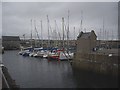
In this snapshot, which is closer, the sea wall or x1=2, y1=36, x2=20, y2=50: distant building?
the sea wall

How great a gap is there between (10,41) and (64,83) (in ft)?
370

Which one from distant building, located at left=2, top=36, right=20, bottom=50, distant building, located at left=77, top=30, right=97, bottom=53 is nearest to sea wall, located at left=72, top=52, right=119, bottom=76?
distant building, located at left=77, top=30, right=97, bottom=53

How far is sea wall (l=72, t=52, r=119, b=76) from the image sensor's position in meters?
22.8

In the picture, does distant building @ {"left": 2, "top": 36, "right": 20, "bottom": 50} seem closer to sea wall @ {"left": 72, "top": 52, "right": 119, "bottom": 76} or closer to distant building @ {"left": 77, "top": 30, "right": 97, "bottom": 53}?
distant building @ {"left": 77, "top": 30, "right": 97, "bottom": 53}

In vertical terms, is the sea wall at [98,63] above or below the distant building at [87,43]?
below

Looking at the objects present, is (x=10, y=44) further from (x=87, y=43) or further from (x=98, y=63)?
(x=98, y=63)

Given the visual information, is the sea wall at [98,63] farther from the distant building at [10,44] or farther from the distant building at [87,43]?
the distant building at [10,44]

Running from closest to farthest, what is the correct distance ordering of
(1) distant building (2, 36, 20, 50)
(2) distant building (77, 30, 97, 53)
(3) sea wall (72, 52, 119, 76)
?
(3) sea wall (72, 52, 119, 76)
(2) distant building (77, 30, 97, 53)
(1) distant building (2, 36, 20, 50)

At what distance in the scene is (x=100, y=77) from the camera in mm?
23953

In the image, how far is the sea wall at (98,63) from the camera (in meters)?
22.8

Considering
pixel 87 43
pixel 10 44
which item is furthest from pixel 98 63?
pixel 10 44

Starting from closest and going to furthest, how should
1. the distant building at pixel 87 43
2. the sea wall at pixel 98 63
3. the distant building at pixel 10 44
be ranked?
the sea wall at pixel 98 63
the distant building at pixel 87 43
the distant building at pixel 10 44

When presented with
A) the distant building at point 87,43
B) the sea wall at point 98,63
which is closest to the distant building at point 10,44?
the distant building at point 87,43

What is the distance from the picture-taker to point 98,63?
2555 cm
